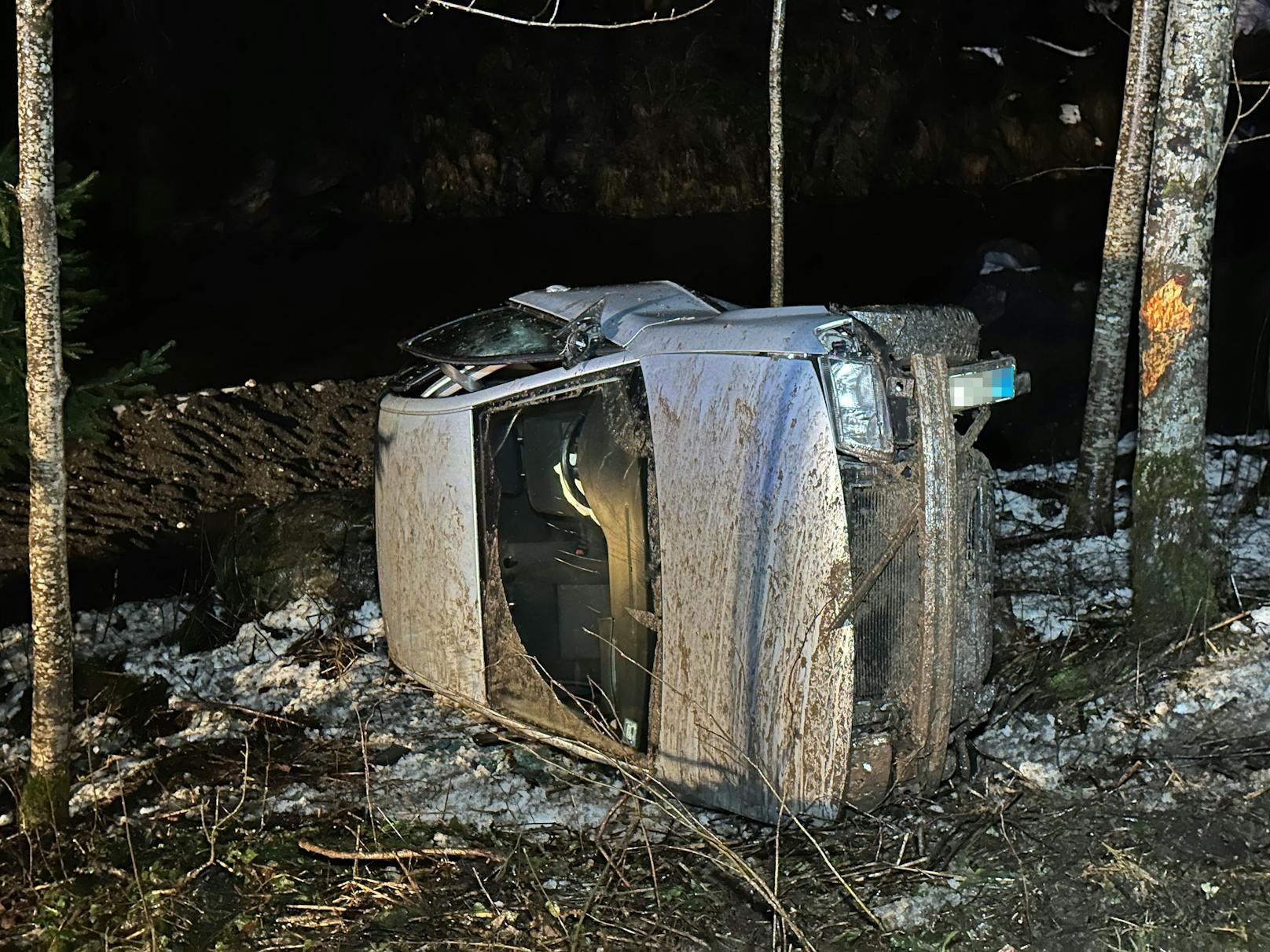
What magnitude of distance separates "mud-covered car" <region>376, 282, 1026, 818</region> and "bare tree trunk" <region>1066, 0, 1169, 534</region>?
7.48 ft

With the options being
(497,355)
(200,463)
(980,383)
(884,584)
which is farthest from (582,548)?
(200,463)

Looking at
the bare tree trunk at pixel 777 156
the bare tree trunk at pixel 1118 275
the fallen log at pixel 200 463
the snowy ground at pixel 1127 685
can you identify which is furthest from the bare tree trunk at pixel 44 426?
the bare tree trunk at pixel 1118 275

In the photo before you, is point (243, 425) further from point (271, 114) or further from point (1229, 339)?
point (271, 114)

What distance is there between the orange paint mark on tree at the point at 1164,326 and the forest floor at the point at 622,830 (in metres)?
1.01

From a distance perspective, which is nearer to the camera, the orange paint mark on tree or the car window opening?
the car window opening

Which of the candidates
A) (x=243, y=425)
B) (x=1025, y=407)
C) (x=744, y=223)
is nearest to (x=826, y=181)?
(x=744, y=223)

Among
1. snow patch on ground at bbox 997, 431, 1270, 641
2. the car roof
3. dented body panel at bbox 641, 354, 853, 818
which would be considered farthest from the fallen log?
dented body panel at bbox 641, 354, 853, 818

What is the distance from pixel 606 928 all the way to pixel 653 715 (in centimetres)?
74

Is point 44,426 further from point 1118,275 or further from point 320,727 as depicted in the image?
point 1118,275

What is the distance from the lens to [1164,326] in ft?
15.7

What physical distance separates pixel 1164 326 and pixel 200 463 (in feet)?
22.1

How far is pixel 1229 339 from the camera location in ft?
42.3

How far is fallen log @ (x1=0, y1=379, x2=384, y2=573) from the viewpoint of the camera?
26.7ft

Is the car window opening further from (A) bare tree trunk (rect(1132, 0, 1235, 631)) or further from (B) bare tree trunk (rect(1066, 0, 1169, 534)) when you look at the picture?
(B) bare tree trunk (rect(1066, 0, 1169, 534))
